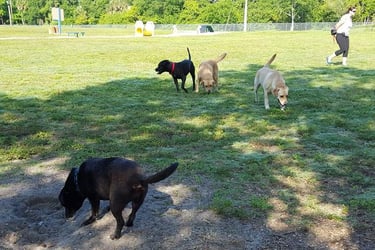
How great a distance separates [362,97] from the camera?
935 cm

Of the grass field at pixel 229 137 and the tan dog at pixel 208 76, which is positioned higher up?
the tan dog at pixel 208 76

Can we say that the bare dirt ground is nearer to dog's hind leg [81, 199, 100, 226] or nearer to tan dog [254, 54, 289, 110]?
dog's hind leg [81, 199, 100, 226]

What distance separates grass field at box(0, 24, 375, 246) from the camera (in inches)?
169

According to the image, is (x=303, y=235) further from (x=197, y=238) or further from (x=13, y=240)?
(x=13, y=240)

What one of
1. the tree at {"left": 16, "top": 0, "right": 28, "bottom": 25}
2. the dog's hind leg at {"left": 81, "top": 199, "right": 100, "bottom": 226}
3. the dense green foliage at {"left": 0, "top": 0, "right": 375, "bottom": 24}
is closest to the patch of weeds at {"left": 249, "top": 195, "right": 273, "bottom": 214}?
the dog's hind leg at {"left": 81, "top": 199, "right": 100, "bottom": 226}

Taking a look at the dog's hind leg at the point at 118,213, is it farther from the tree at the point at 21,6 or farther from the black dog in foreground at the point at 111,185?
the tree at the point at 21,6

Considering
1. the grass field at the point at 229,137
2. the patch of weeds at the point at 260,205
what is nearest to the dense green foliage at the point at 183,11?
the grass field at the point at 229,137

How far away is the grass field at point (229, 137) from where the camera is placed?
4.29m

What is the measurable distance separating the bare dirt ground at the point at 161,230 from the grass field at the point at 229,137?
0.18 metres

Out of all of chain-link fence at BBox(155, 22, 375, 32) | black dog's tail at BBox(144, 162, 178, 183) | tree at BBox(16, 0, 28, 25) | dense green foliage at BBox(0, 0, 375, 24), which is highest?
tree at BBox(16, 0, 28, 25)

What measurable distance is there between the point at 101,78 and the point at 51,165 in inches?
304

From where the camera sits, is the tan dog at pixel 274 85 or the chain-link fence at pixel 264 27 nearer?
the tan dog at pixel 274 85

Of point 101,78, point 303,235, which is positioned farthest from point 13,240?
point 101,78

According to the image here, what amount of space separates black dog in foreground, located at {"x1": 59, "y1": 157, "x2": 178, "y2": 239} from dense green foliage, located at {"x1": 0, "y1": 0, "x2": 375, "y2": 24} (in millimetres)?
81540
